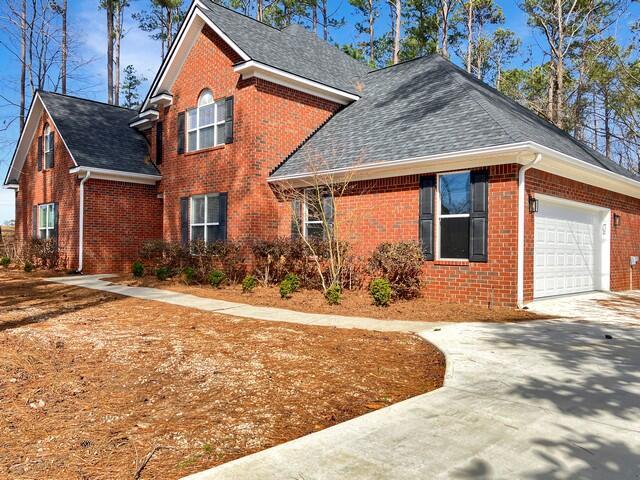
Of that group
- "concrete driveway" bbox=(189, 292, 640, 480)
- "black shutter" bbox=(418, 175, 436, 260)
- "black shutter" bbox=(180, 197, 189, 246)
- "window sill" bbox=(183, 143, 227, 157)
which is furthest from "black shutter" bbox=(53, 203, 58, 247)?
"concrete driveway" bbox=(189, 292, 640, 480)

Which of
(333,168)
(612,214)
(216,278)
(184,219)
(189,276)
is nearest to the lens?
(333,168)

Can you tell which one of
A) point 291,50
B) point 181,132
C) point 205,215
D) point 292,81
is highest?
point 291,50

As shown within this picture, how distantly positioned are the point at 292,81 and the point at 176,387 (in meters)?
11.5

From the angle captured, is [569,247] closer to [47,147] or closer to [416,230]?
[416,230]

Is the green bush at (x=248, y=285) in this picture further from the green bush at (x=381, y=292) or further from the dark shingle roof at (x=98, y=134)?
the dark shingle roof at (x=98, y=134)

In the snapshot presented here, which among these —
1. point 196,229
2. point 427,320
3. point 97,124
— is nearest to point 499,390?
point 427,320

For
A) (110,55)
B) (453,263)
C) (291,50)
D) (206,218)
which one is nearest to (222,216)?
(206,218)

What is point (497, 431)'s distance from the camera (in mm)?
3430

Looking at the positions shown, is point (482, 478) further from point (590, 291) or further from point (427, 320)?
point (590, 291)

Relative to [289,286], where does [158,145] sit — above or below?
above

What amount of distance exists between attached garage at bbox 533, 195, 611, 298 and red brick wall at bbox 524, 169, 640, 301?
9.2 inches

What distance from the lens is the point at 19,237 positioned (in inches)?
864

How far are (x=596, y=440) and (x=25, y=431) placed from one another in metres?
4.11

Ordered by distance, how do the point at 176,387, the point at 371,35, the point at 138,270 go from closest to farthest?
the point at 176,387 → the point at 138,270 → the point at 371,35
